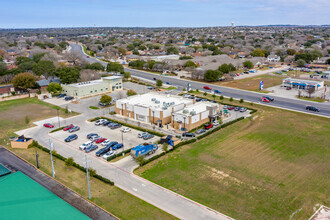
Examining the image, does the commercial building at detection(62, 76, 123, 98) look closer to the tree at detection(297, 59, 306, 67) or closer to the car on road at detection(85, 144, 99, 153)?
the car on road at detection(85, 144, 99, 153)

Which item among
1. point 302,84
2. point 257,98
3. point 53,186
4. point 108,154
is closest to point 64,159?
point 108,154

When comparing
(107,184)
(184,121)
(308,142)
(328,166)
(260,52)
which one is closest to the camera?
(107,184)

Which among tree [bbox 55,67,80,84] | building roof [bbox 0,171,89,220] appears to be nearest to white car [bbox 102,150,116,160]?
building roof [bbox 0,171,89,220]

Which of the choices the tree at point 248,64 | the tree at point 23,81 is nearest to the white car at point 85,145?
the tree at point 23,81

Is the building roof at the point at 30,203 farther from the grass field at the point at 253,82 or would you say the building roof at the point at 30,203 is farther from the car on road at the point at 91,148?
the grass field at the point at 253,82

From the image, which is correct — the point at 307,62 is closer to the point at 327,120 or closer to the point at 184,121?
the point at 327,120

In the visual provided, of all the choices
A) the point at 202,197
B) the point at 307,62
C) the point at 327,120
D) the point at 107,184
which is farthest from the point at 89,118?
the point at 307,62
